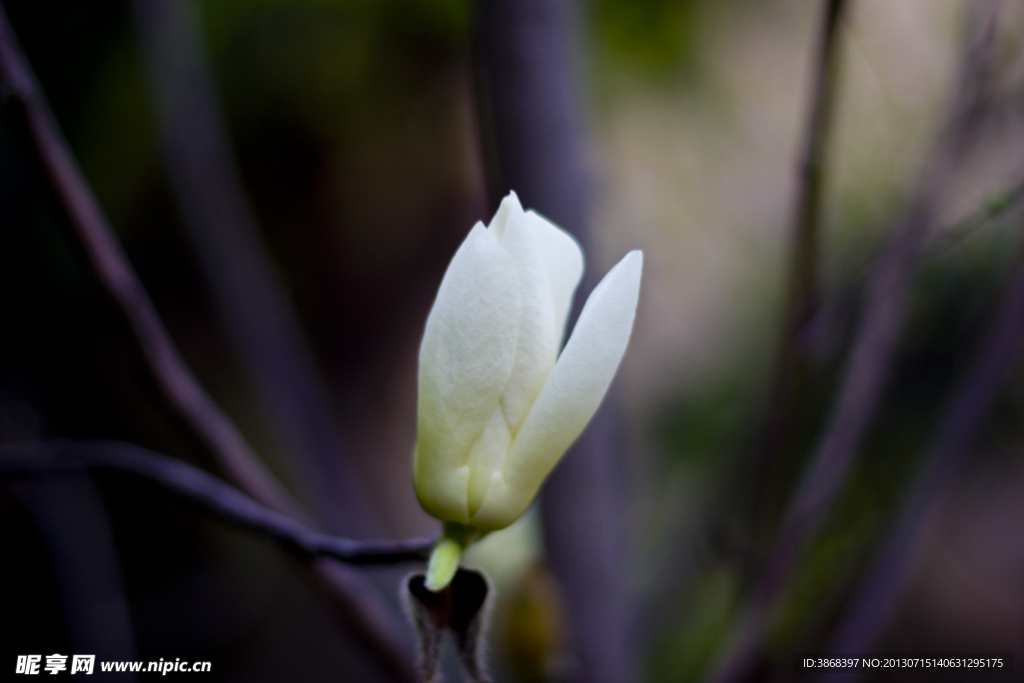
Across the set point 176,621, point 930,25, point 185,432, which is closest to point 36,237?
point 176,621

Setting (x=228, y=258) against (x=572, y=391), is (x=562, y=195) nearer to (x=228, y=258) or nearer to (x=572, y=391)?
(x=572, y=391)

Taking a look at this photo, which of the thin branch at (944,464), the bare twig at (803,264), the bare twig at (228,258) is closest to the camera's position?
the bare twig at (803,264)

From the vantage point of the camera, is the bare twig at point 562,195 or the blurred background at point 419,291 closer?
the bare twig at point 562,195

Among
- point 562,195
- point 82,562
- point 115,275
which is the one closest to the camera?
point 115,275

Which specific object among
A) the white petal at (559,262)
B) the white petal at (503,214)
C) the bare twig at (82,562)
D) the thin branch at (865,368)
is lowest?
the bare twig at (82,562)

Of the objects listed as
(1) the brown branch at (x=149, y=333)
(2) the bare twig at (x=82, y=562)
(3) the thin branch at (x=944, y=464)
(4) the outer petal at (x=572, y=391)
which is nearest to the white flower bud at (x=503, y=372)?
(4) the outer petal at (x=572, y=391)

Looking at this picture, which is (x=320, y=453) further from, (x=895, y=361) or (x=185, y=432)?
(x=895, y=361)

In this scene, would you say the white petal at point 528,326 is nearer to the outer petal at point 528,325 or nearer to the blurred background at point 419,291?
the outer petal at point 528,325

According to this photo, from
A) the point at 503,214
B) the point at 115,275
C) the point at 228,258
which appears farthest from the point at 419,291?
the point at 503,214
